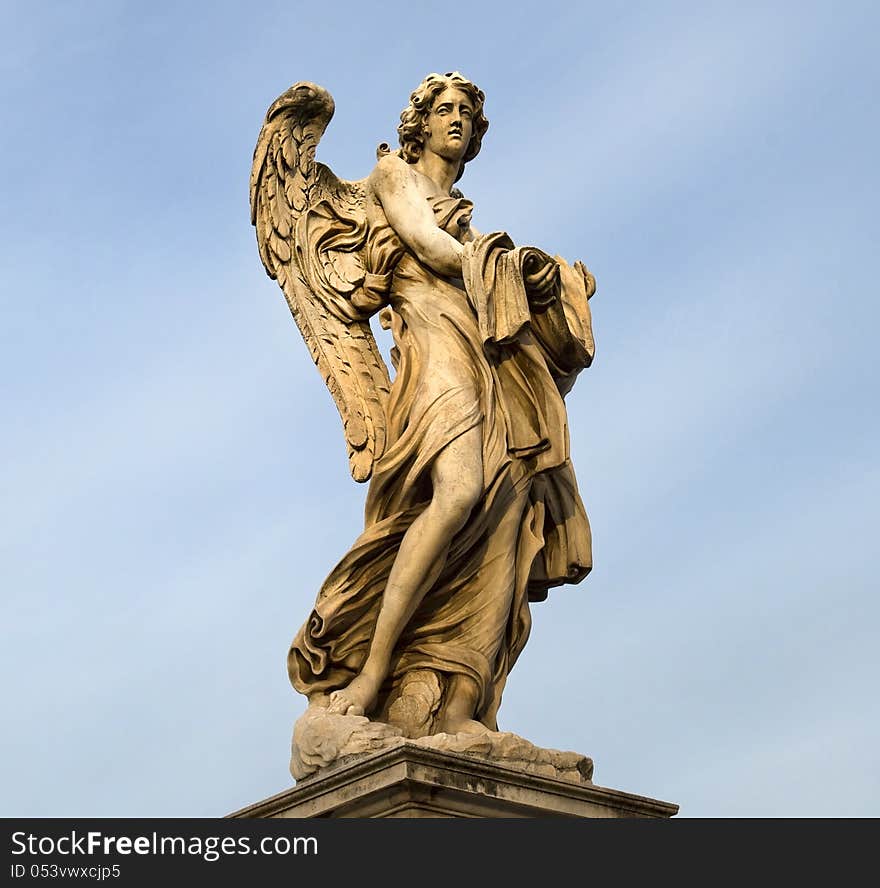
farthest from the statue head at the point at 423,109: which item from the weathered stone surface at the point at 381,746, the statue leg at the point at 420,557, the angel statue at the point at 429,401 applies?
the weathered stone surface at the point at 381,746

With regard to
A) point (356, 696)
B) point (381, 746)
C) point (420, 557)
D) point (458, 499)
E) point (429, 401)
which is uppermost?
point (429, 401)

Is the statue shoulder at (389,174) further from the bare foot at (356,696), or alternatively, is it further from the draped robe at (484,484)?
the bare foot at (356,696)

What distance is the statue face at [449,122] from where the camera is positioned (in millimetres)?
10047

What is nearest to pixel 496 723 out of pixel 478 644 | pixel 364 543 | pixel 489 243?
pixel 478 644

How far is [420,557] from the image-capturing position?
9.15 meters

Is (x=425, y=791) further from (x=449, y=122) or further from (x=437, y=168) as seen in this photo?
(x=449, y=122)

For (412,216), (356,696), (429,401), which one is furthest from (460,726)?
(412,216)

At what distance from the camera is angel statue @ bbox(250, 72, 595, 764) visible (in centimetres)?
923

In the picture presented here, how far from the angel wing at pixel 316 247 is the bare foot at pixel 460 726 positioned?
161 cm

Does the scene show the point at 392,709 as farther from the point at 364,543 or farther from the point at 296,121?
the point at 296,121

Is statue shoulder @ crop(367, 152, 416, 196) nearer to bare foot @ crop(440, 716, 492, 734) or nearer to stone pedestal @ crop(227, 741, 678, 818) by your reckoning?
bare foot @ crop(440, 716, 492, 734)

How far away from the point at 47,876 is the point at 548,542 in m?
3.12

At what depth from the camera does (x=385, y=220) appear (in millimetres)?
9945

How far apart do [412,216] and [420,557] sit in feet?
5.86
